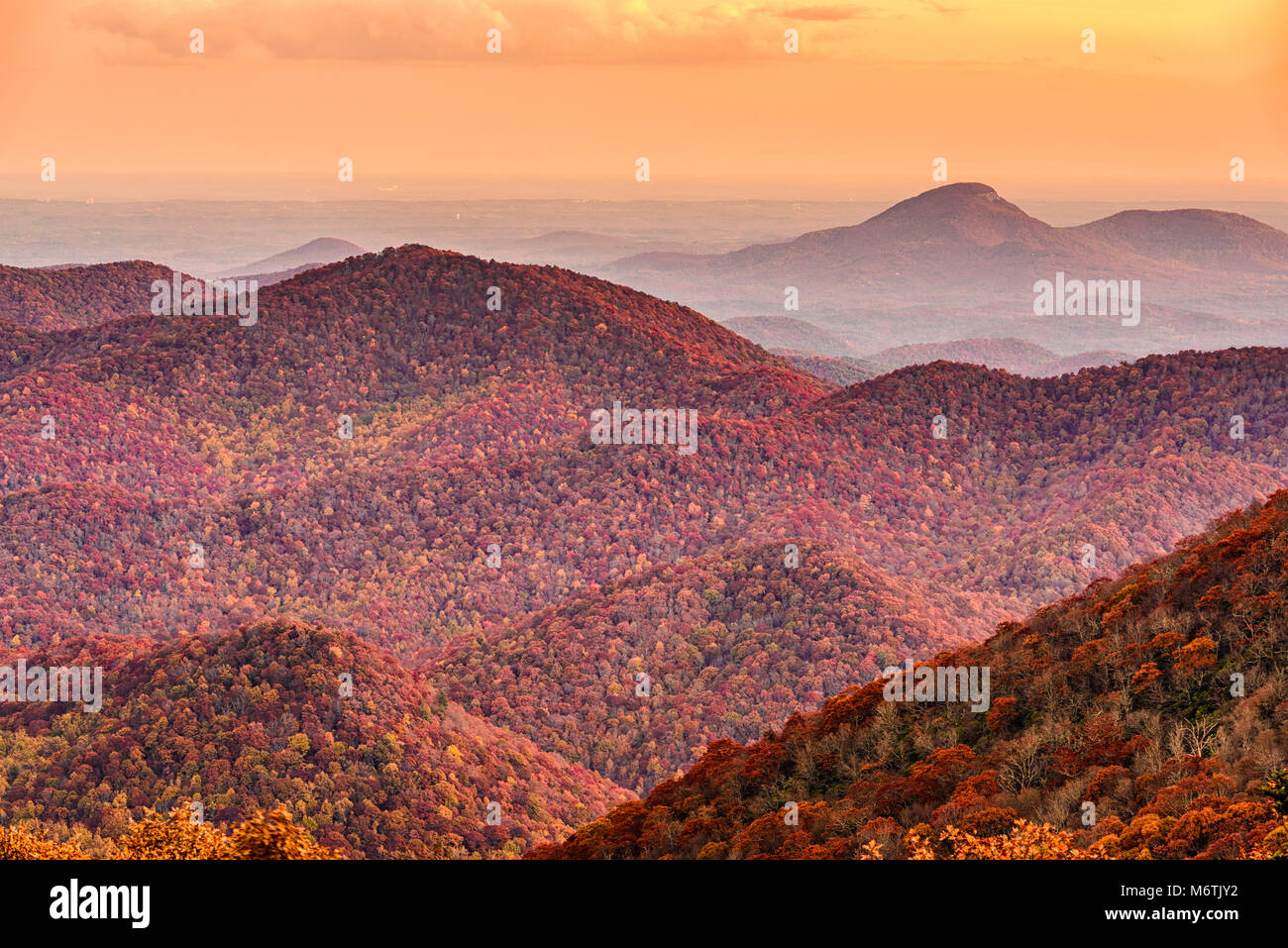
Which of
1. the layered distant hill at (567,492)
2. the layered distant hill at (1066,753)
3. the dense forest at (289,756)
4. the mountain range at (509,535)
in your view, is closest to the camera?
the layered distant hill at (1066,753)

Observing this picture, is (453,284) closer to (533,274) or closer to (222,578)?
(533,274)

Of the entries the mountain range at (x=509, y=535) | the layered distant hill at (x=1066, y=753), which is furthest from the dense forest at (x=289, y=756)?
the layered distant hill at (x=1066, y=753)

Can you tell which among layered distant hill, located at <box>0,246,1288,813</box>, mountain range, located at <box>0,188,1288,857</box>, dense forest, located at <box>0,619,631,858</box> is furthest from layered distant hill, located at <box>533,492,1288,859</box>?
layered distant hill, located at <box>0,246,1288,813</box>

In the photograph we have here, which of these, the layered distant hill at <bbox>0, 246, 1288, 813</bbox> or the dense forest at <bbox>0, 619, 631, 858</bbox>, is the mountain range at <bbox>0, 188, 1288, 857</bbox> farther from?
the layered distant hill at <bbox>0, 246, 1288, 813</bbox>

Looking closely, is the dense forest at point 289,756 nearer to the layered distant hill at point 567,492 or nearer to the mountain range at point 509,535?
the mountain range at point 509,535

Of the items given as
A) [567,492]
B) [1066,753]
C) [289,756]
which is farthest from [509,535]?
[1066,753]

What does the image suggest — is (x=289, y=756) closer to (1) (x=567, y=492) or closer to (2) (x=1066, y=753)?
(2) (x=1066, y=753)
